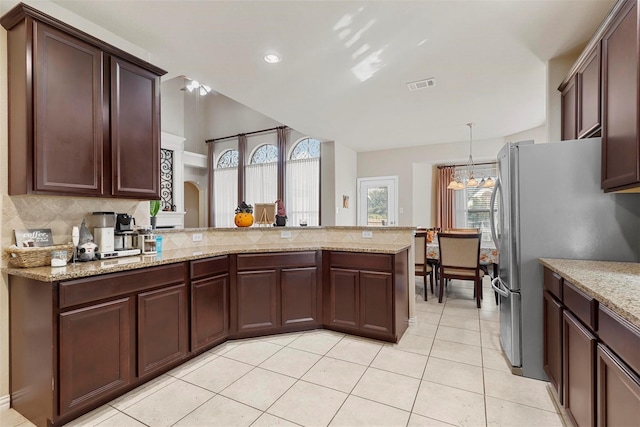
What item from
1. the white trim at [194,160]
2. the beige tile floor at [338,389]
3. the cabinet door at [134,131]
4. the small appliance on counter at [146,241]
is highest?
the white trim at [194,160]

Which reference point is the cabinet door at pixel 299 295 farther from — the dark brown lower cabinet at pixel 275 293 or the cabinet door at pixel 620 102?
the cabinet door at pixel 620 102

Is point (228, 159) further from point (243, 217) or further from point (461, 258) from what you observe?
point (461, 258)

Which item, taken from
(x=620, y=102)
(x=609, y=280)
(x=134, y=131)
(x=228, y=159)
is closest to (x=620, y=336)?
(x=609, y=280)

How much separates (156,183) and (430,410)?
8.58ft

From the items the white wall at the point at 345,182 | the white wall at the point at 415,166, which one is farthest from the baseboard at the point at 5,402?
the white wall at the point at 415,166

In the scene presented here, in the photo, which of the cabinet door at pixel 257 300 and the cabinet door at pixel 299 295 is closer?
the cabinet door at pixel 257 300

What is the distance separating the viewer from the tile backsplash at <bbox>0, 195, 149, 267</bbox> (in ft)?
6.25

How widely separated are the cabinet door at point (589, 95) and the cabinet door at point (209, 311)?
3.15 meters

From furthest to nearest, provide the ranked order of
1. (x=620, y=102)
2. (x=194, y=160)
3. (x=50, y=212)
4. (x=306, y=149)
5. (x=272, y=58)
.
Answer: (x=194, y=160), (x=306, y=149), (x=272, y=58), (x=50, y=212), (x=620, y=102)

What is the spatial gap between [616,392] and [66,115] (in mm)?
3187

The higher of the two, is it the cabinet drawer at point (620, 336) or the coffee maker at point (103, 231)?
the coffee maker at point (103, 231)

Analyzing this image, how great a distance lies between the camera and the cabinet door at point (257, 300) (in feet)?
9.38

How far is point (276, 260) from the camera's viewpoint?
2.95 meters

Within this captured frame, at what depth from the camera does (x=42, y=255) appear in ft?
6.25
